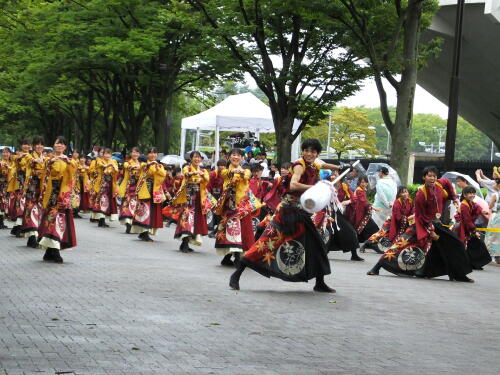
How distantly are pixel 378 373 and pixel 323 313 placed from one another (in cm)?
279

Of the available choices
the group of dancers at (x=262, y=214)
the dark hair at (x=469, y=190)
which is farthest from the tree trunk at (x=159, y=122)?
the dark hair at (x=469, y=190)

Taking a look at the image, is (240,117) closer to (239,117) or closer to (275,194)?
(239,117)

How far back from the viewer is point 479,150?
121 metres

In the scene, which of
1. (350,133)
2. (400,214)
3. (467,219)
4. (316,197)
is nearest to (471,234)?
(467,219)

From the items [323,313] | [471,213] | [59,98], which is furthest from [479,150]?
[323,313]

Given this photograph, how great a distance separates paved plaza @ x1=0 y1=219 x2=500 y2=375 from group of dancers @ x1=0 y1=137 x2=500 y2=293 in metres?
0.35

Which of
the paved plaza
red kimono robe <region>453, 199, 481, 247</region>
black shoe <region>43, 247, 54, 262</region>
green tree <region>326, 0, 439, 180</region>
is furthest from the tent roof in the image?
black shoe <region>43, 247, 54, 262</region>

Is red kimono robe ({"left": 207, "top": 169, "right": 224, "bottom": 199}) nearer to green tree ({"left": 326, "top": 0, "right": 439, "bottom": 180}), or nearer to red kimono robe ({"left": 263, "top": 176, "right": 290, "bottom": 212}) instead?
red kimono robe ({"left": 263, "top": 176, "right": 290, "bottom": 212})

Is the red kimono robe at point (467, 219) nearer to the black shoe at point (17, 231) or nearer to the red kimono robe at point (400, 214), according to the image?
the red kimono robe at point (400, 214)

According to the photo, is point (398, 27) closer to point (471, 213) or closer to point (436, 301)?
point (471, 213)

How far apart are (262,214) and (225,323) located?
12484 mm

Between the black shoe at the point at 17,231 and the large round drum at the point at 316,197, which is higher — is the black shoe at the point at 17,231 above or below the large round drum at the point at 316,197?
below

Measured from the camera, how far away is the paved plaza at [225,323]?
6.70 m

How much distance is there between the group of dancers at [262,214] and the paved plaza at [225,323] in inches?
14.0
